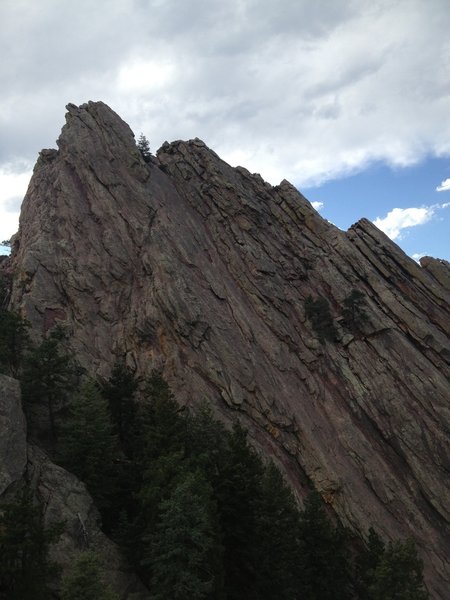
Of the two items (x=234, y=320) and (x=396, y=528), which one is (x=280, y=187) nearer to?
(x=234, y=320)

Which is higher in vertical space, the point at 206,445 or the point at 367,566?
the point at 206,445

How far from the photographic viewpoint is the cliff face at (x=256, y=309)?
39375 millimetres

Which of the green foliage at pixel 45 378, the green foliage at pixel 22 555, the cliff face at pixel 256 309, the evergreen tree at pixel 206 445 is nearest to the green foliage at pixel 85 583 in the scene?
the green foliage at pixel 22 555

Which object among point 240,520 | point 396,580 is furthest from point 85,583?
point 396,580

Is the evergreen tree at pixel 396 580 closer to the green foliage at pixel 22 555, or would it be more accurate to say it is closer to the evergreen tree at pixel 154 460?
the evergreen tree at pixel 154 460

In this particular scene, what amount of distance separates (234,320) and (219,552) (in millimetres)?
27661

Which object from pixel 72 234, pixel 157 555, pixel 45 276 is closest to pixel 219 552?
pixel 157 555

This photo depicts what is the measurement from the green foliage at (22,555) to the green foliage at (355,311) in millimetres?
40609

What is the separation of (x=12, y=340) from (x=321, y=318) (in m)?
32.1

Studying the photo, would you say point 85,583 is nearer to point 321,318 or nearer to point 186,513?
point 186,513

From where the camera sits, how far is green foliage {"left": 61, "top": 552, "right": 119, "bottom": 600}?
643 inches

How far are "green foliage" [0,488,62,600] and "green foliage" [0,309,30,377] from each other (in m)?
19.6

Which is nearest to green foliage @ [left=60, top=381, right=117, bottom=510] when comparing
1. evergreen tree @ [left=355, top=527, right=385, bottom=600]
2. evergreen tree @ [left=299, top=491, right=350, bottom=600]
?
evergreen tree @ [left=299, top=491, right=350, bottom=600]

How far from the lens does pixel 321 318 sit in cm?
5050
